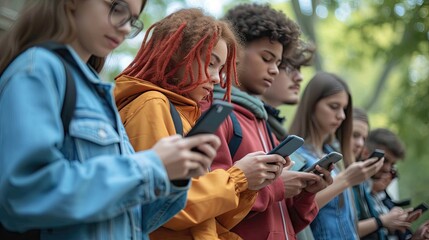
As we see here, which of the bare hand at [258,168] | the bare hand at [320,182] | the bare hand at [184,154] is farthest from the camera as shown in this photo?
the bare hand at [320,182]

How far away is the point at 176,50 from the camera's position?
3119 mm

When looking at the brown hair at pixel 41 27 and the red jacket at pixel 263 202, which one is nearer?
the brown hair at pixel 41 27

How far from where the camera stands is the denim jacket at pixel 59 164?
185 cm

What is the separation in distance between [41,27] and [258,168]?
4.16 feet

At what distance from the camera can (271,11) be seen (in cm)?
447

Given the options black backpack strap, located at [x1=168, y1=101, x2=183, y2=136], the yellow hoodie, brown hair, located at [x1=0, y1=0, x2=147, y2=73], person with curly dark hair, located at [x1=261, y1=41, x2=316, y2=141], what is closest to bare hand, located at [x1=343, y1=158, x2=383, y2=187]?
person with curly dark hair, located at [x1=261, y1=41, x2=316, y2=141]

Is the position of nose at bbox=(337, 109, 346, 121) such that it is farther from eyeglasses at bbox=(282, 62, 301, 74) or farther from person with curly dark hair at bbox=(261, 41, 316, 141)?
eyeglasses at bbox=(282, 62, 301, 74)

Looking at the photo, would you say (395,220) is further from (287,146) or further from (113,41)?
(113,41)

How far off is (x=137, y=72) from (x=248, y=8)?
163 centimetres

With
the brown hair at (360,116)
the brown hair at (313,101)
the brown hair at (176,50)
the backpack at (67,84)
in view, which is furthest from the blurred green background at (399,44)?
the backpack at (67,84)

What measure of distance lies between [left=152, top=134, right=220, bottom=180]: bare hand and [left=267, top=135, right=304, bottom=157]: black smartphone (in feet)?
3.53

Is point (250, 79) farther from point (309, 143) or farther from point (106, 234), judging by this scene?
point (106, 234)

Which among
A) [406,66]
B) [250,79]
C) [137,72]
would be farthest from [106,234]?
[406,66]

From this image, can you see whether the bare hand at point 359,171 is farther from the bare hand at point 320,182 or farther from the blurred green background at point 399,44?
the blurred green background at point 399,44
